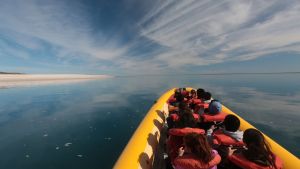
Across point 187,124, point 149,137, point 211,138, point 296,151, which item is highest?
point 187,124

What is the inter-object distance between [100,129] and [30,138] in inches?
113

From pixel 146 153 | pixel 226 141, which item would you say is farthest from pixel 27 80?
pixel 226 141

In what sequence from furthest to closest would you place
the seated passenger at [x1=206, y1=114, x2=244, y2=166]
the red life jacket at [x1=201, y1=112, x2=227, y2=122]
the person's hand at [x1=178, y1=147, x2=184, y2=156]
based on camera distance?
the red life jacket at [x1=201, y1=112, x2=227, y2=122]
the person's hand at [x1=178, y1=147, x2=184, y2=156]
the seated passenger at [x1=206, y1=114, x2=244, y2=166]

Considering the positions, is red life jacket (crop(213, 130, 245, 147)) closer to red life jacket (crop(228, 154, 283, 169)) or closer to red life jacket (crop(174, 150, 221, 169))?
red life jacket (crop(228, 154, 283, 169))

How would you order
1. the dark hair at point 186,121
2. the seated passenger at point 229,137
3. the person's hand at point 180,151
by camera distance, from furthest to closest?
the person's hand at point 180,151 < the dark hair at point 186,121 < the seated passenger at point 229,137

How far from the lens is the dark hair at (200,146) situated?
2.39 meters

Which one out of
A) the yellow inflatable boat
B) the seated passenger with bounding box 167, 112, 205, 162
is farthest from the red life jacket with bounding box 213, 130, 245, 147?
the yellow inflatable boat

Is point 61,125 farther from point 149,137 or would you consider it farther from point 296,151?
point 296,151

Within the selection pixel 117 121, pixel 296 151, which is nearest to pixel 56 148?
pixel 117 121

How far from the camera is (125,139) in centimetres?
742

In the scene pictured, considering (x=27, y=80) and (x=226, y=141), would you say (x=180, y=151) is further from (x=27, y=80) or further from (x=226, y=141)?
(x=27, y=80)

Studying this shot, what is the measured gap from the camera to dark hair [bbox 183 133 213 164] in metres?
2.39

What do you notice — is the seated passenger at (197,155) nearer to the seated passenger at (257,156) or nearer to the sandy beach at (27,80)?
the seated passenger at (257,156)

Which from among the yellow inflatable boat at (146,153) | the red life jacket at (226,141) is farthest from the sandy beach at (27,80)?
the red life jacket at (226,141)
